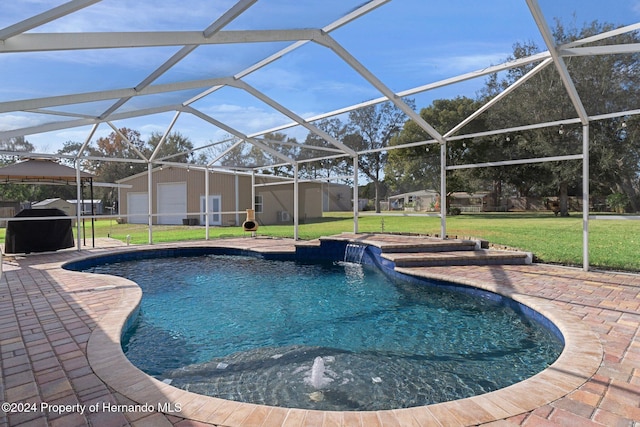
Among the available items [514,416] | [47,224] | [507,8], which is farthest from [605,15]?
[47,224]

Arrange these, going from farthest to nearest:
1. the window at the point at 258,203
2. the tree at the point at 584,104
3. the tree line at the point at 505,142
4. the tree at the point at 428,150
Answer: the window at the point at 258,203, the tree at the point at 428,150, the tree line at the point at 505,142, the tree at the point at 584,104

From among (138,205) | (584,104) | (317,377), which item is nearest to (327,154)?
(584,104)

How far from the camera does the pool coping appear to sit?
207 cm

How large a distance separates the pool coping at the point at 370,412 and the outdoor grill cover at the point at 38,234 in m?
7.39

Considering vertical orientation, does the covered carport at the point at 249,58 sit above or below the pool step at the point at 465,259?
above

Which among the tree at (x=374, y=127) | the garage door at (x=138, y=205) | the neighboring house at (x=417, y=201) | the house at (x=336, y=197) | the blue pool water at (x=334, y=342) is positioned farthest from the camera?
the garage door at (x=138, y=205)

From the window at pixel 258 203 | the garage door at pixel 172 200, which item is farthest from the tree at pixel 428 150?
the garage door at pixel 172 200

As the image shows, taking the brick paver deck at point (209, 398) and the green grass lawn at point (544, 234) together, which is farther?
the green grass lawn at point (544, 234)

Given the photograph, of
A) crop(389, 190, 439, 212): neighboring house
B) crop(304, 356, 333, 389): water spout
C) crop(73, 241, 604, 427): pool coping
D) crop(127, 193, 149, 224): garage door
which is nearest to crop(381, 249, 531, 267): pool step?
crop(389, 190, 439, 212): neighboring house

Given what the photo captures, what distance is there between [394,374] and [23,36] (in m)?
4.13

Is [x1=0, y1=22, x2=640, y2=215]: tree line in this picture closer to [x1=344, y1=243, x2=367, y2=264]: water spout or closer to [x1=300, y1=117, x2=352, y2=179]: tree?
[x1=300, y1=117, x2=352, y2=179]: tree

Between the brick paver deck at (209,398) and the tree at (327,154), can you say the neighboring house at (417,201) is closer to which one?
the tree at (327,154)

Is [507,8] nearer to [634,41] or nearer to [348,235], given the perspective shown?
[634,41]

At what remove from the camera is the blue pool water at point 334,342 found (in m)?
2.93
